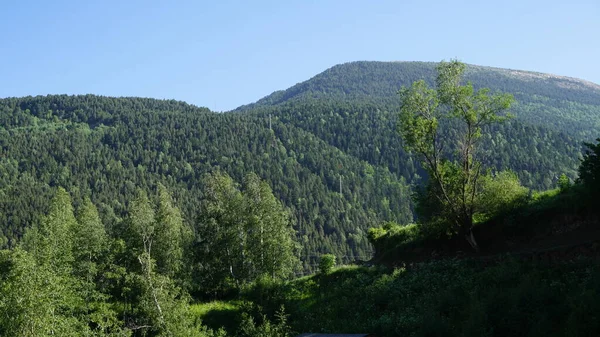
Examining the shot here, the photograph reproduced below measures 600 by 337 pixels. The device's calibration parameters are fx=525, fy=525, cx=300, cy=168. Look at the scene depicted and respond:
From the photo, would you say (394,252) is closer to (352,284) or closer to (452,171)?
(352,284)

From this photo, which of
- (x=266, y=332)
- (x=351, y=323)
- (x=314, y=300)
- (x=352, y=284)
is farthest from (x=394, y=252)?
(x=266, y=332)

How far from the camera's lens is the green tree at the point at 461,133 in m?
32.6

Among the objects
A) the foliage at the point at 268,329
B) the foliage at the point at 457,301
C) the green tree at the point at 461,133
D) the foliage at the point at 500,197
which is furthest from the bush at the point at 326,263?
the foliage at the point at 500,197

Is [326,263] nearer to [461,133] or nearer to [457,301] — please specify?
[461,133]

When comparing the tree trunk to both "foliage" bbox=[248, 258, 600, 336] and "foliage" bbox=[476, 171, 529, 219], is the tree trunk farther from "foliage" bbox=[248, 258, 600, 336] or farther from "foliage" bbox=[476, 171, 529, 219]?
"foliage" bbox=[248, 258, 600, 336]

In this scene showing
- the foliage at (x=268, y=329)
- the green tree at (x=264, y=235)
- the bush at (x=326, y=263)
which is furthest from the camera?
the green tree at (x=264, y=235)

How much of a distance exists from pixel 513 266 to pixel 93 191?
164 m

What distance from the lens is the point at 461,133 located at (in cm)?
3425

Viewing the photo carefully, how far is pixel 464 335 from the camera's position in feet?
71.5

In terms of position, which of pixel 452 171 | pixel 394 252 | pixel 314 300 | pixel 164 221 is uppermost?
pixel 452 171

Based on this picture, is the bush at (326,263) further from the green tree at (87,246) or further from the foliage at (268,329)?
the green tree at (87,246)

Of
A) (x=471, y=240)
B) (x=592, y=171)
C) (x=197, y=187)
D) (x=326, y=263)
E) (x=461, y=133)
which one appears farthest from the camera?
(x=197, y=187)

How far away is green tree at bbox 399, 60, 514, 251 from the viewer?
32625mm

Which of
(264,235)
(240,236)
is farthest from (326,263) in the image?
(240,236)
